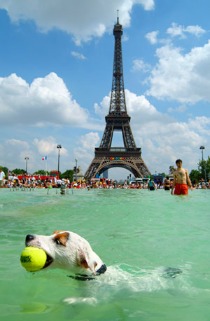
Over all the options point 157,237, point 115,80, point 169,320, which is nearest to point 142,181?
point 115,80

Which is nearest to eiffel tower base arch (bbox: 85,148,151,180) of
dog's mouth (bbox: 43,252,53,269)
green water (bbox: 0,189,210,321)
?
green water (bbox: 0,189,210,321)

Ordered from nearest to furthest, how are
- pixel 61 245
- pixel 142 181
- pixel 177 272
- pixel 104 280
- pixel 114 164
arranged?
pixel 61 245
pixel 104 280
pixel 177 272
pixel 142 181
pixel 114 164

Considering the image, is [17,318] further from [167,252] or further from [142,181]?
[142,181]

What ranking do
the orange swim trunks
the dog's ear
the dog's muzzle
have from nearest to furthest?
the dog's muzzle < the dog's ear < the orange swim trunks

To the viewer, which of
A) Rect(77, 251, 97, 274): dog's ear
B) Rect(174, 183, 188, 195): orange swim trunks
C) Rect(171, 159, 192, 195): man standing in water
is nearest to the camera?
Rect(77, 251, 97, 274): dog's ear

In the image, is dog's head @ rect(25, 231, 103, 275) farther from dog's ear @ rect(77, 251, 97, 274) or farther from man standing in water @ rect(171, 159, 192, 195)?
man standing in water @ rect(171, 159, 192, 195)

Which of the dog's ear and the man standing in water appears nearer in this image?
the dog's ear

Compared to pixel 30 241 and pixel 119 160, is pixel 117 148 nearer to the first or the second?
pixel 119 160

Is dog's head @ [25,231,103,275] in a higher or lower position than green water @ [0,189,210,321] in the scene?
higher
